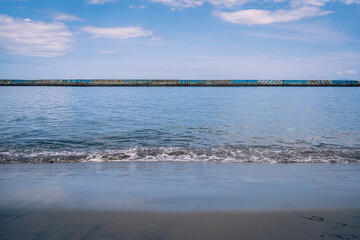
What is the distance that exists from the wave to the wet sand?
3440 mm

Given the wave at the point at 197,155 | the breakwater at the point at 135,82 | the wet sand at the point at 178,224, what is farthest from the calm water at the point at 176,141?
the breakwater at the point at 135,82

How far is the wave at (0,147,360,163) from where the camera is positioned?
6539mm

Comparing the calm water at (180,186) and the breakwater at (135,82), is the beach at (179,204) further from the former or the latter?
the breakwater at (135,82)

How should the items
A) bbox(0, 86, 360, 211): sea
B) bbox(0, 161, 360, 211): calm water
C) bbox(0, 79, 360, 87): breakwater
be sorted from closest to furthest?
bbox(0, 161, 360, 211): calm water
bbox(0, 86, 360, 211): sea
bbox(0, 79, 360, 87): breakwater

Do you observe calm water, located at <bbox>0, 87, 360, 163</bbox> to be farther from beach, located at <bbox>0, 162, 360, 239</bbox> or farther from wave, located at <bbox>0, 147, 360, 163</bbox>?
beach, located at <bbox>0, 162, 360, 239</bbox>

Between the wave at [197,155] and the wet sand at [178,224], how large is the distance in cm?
344

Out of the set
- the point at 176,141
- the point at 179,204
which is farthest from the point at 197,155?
the point at 179,204

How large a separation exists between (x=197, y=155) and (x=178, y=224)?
13.8 ft

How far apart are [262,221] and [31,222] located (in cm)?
277

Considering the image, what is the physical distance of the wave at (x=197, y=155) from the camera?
654cm

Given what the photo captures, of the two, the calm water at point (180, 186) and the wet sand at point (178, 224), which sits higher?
the wet sand at point (178, 224)

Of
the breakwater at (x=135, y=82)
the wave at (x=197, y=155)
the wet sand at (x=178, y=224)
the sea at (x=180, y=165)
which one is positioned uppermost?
the breakwater at (x=135, y=82)

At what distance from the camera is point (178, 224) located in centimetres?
281

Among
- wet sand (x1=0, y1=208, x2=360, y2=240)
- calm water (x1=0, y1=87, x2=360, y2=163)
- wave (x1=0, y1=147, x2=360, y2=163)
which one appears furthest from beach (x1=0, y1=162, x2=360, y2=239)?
calm water (x1=0, y1=87, x2=360, y2=163)
